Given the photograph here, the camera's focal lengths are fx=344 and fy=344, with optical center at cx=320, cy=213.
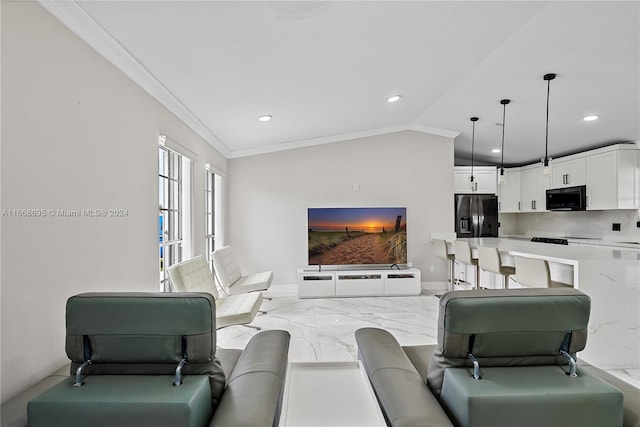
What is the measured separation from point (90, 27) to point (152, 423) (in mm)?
2011

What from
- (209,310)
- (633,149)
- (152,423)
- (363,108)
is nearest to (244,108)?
(363,108)

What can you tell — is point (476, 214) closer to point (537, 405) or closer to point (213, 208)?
point (213, 208)

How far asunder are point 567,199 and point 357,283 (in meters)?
3.78

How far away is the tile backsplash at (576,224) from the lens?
5.18 metres

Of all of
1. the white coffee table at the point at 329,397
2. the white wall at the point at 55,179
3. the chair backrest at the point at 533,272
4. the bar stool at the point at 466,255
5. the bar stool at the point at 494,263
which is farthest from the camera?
the bar stool at the point at 466,255

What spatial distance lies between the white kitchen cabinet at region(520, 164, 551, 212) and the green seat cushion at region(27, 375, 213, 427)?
6.86 metres

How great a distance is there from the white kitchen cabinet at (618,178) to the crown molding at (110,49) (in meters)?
5.80

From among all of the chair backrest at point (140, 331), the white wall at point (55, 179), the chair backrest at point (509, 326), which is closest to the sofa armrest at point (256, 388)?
the chair backrest at point (140, 331)

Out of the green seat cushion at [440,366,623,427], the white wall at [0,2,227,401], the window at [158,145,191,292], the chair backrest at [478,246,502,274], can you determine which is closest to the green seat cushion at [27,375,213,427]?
the white wall at [0,2,227,401]

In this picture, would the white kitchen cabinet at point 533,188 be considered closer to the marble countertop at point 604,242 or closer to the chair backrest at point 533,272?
the marble countertop at point 604,242

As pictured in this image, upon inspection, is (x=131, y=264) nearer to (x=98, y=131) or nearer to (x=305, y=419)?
(x=98, y=131)

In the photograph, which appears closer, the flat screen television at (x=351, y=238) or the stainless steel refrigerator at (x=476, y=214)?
the flat screen television at (x=351, y=238)

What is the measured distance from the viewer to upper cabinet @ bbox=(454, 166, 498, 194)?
626cm

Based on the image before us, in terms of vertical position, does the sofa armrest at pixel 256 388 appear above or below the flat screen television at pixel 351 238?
below
